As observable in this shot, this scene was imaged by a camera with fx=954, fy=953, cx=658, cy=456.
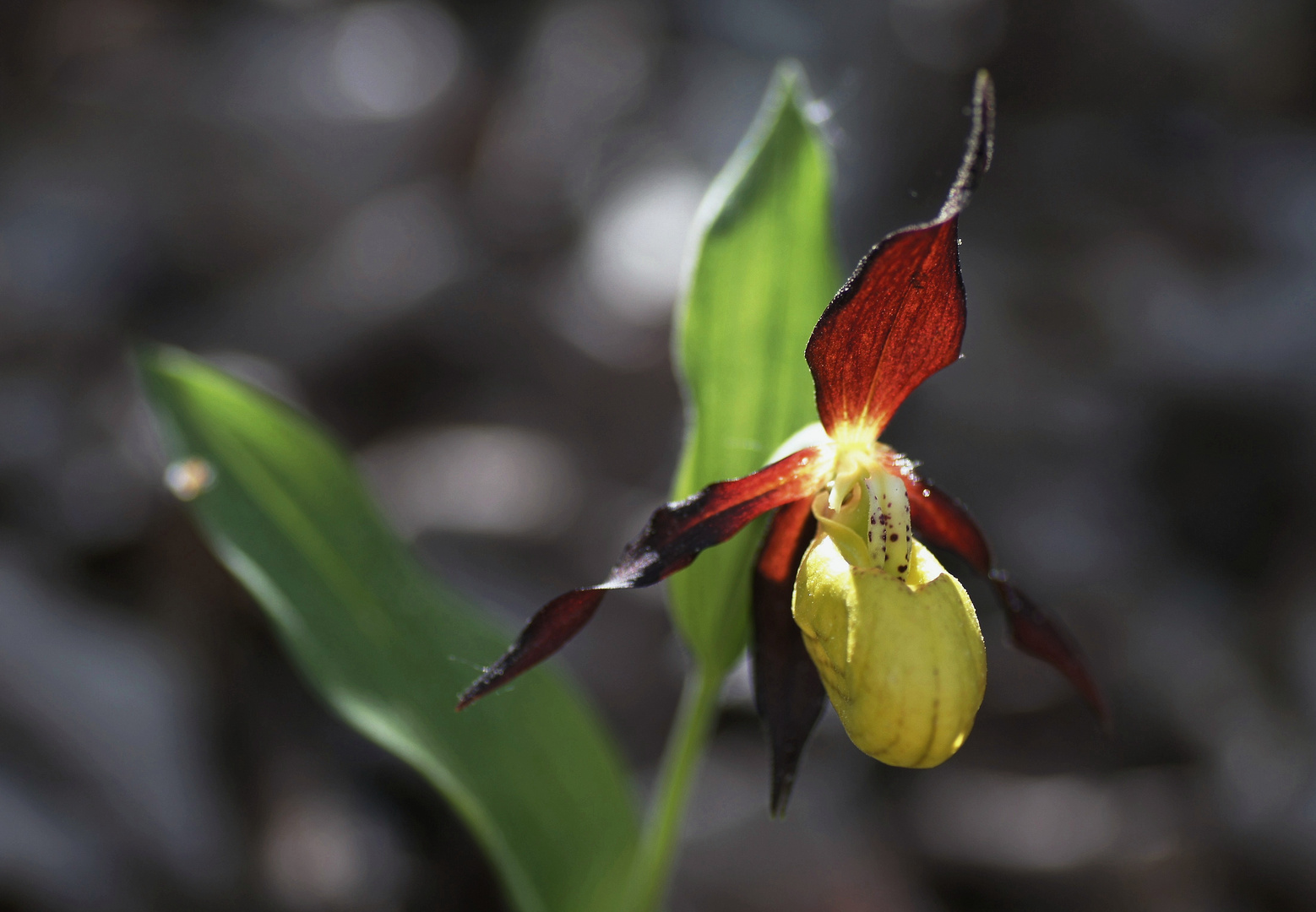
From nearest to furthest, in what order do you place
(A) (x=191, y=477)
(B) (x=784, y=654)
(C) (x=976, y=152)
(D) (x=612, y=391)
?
(C) (x=976, y=152), (B) (x=784, y=654), (A) (x=191, y=477), (D) (x=612, y=391)

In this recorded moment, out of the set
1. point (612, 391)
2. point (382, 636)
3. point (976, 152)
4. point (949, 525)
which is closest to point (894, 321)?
point (976, 152)

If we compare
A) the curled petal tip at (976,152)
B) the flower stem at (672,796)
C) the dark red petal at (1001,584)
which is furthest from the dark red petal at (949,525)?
the curled petal tip at (976,152)

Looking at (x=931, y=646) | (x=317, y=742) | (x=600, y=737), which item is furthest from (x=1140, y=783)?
(x=317, y=742)

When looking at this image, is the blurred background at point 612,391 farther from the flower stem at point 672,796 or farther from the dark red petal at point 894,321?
the dark red petal at point 894,321

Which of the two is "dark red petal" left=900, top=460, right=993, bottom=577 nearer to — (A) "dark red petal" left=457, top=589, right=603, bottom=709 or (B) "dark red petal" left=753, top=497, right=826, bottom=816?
(B) "dark red petal" left=753, top=497, right=826, bottom=816

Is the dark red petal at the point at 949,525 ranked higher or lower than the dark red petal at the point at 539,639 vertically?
lower

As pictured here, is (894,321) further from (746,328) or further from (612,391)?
(612,391)
